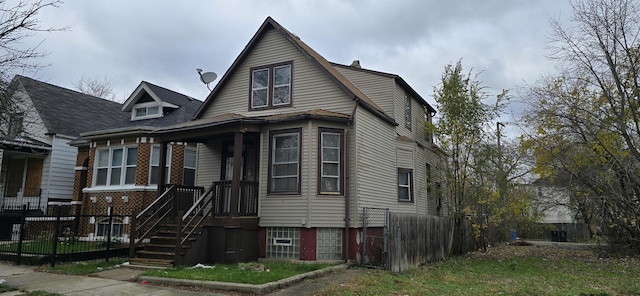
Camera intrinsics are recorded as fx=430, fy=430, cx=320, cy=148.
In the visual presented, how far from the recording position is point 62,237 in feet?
56.1

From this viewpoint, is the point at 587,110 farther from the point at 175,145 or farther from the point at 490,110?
the point at 175,145

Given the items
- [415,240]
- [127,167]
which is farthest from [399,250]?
[127,167]

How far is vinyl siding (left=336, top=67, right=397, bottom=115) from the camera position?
637 inches

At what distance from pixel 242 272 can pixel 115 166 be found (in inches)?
416

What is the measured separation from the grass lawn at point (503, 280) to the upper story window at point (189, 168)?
997cm

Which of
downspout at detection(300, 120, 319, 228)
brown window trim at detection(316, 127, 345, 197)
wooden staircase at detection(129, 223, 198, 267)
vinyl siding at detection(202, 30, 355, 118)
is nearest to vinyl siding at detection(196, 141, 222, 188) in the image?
vinyl siding at detection(202, 30, 355, 118)

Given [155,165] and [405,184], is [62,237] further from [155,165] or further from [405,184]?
[405,184]

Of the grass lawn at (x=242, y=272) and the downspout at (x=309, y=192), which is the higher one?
the downspout at (x=309, y=192)

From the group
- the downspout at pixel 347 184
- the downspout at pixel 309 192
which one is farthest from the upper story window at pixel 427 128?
the downspout at pixel 309 192

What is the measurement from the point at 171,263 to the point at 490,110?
12244 millimetres

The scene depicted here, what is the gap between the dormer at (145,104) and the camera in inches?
757

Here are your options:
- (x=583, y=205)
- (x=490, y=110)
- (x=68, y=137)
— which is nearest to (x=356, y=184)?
(x=490, y=110)

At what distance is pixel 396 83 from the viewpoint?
16.6m

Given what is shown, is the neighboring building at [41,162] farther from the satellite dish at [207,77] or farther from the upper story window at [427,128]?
the upper story window at [427,128]
